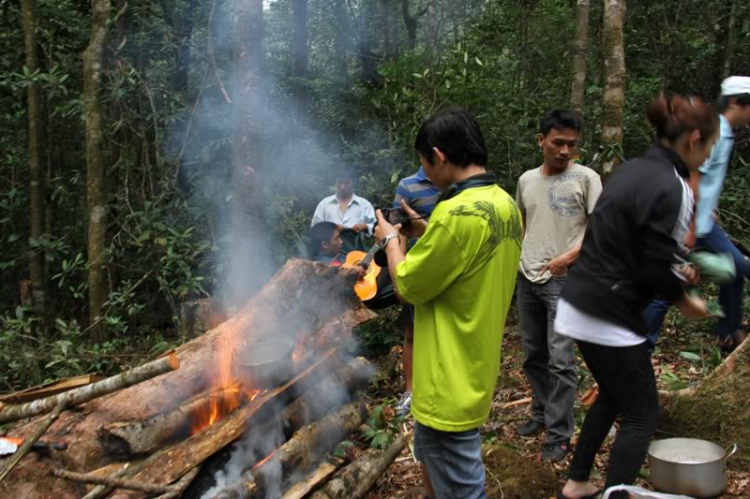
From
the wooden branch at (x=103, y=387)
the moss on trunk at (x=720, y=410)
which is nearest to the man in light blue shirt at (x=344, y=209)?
the wooden branch at (x=103, y=387)

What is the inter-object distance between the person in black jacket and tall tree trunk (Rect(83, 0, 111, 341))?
610 centimetres

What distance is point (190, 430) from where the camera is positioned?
156 inches

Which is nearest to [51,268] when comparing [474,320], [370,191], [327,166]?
[327,166]

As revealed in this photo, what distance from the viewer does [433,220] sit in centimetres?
258

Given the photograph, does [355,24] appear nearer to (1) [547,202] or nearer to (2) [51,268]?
(2) [51,268]

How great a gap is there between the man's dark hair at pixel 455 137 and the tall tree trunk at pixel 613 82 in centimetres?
388

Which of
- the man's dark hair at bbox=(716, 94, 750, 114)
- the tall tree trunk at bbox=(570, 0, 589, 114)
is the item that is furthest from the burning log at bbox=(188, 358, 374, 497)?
the tall tree trunk at bbox=(570, 0, 589, 114)

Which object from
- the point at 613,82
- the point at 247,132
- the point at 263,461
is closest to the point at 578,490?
the point at 263,461

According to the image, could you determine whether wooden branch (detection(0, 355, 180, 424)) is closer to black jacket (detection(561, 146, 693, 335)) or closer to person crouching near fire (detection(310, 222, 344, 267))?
black jacket (detection(561, 146, 693, 335))

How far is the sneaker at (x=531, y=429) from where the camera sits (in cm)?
443

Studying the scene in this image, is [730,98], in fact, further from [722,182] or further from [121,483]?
[121,483]

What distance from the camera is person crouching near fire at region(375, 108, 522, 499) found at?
8.38ft

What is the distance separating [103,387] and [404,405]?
2.28 m

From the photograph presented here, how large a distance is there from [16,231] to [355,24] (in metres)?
11.4
